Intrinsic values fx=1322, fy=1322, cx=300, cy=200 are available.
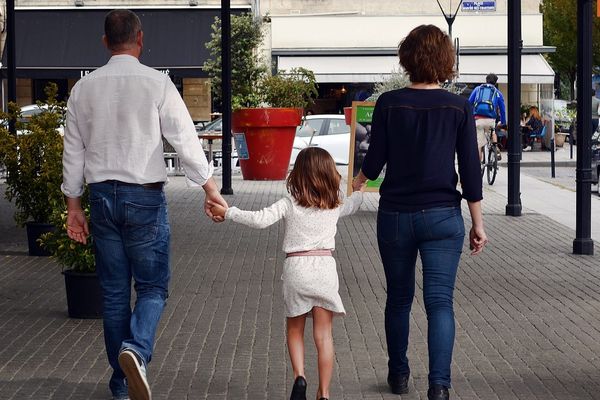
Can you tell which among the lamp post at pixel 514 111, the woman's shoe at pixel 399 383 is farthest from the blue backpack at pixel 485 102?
the woman's shoe at pixel 399 383

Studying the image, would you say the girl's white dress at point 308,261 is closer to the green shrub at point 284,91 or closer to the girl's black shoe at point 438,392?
the girl's black shoe at point 438,392

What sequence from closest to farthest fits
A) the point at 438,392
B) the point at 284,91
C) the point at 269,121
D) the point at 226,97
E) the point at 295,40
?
1. the point at 438,392
2. the point at 226,97
3. the point at 269,121
4. the point at 284,91
5. the point at 295,40

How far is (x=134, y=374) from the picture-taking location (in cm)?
589

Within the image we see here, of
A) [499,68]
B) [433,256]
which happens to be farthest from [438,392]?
[499,68]

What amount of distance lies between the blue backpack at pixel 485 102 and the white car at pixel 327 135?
244 inches

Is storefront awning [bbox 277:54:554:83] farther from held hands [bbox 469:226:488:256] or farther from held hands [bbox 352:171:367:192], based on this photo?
held hands [bbox 469:226:488:256]

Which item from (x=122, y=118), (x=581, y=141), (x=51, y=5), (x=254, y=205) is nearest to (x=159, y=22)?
(x=51, y=5)

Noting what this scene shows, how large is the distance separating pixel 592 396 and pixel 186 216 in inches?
422

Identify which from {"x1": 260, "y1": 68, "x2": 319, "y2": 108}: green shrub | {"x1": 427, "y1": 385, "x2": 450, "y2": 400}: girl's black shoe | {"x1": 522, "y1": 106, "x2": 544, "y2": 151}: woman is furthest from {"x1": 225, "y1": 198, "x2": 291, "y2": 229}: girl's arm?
{"x1": 522, "y1": 106, "x2": 544, "y2": 151}: woman

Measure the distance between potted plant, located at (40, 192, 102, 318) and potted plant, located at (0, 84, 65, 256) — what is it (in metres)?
2.71

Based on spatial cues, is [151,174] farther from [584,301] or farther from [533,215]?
[533,215]

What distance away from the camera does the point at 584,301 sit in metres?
9.73

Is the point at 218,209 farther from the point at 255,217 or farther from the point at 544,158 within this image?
the point at 544,158

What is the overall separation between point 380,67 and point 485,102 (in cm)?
2285
